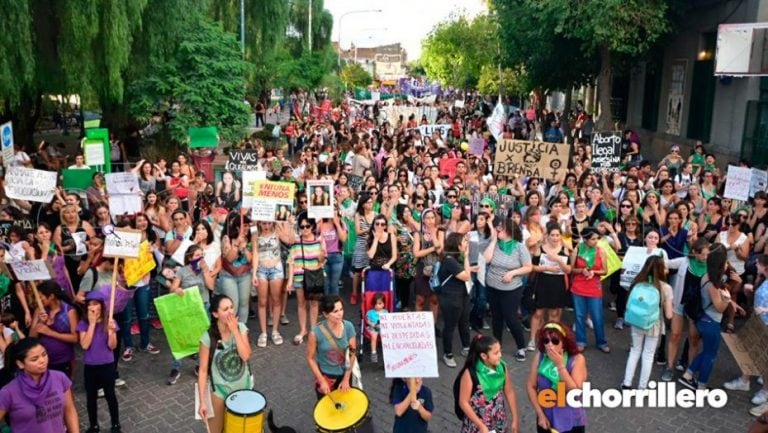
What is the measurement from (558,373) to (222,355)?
2.55m

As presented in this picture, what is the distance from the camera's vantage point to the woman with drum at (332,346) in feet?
18.1

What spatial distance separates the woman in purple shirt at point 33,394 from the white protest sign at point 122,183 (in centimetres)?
552

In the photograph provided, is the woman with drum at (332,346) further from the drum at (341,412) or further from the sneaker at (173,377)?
the sneaker at (173,377)

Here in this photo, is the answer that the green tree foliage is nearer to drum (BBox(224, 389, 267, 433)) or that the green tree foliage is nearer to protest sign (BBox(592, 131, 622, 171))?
protest sign (BBox(592, 131, 622, 171))

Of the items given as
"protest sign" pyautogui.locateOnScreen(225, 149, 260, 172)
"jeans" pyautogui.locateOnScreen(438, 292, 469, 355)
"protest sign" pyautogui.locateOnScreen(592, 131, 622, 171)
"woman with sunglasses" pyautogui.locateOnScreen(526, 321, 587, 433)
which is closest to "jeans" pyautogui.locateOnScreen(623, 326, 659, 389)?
"jeans" pyautogui.locateOnScreen(438, 292, 469, 355)

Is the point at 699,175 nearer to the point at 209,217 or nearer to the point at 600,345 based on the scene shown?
the point at 600,345

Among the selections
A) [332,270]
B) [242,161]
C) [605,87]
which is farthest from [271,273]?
[605,87]

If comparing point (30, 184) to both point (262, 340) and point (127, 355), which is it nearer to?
point (127, 355)

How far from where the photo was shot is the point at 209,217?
28.7 ft

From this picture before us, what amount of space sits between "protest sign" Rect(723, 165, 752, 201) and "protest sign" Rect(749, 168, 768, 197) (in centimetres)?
39

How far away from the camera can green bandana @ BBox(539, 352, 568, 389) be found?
486cm

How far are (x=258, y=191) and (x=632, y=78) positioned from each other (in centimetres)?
2287

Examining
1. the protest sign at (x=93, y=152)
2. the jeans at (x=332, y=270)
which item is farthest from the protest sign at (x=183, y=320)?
the protest sign at (x=93, y=152)

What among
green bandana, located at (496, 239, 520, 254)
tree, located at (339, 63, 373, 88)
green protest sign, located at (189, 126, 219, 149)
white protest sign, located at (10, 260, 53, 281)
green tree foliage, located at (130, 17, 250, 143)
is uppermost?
tree, located at (339, 63, 373, 88)
